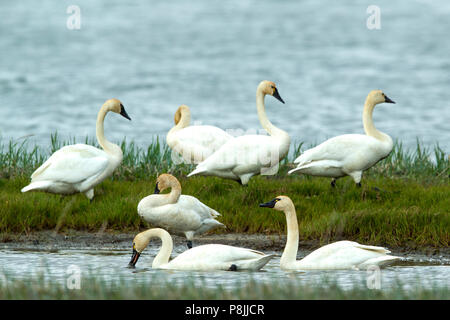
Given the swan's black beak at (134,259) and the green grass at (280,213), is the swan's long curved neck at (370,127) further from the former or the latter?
the swan's black beak at (134,259)

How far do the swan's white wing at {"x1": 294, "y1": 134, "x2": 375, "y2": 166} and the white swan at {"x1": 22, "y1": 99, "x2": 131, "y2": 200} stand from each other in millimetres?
2347

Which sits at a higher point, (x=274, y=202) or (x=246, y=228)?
(x=274, y=202)

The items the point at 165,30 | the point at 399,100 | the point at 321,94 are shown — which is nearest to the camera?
the point at 399,100

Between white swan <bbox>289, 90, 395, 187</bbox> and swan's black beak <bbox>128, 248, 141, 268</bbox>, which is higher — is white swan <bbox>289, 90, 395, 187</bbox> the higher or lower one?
the higher one

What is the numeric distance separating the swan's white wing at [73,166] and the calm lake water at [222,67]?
10152 millimetres

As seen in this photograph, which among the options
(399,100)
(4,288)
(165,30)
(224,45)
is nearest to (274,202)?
(4,288)

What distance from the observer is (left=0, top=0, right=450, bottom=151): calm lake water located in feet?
87.7

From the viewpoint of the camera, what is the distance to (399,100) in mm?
32156

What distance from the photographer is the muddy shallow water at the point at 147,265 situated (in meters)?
7.66

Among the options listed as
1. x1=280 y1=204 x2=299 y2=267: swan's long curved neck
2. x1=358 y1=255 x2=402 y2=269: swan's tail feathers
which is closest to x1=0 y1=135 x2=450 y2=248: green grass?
x1=280 y1=204 x2=299 y2=267: swan's long curved neck

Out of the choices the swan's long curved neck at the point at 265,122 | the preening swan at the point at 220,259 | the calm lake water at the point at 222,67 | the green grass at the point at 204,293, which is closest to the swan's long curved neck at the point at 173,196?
the preening swan at the point at 220,259

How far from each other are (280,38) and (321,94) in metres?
16.3

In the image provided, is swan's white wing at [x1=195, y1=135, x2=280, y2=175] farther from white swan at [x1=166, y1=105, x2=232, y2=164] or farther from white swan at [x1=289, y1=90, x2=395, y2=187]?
white swan at [x1=166, y1=105, x2=232, y2=164]

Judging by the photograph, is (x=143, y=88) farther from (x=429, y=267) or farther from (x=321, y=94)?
(x=429, y=267)
